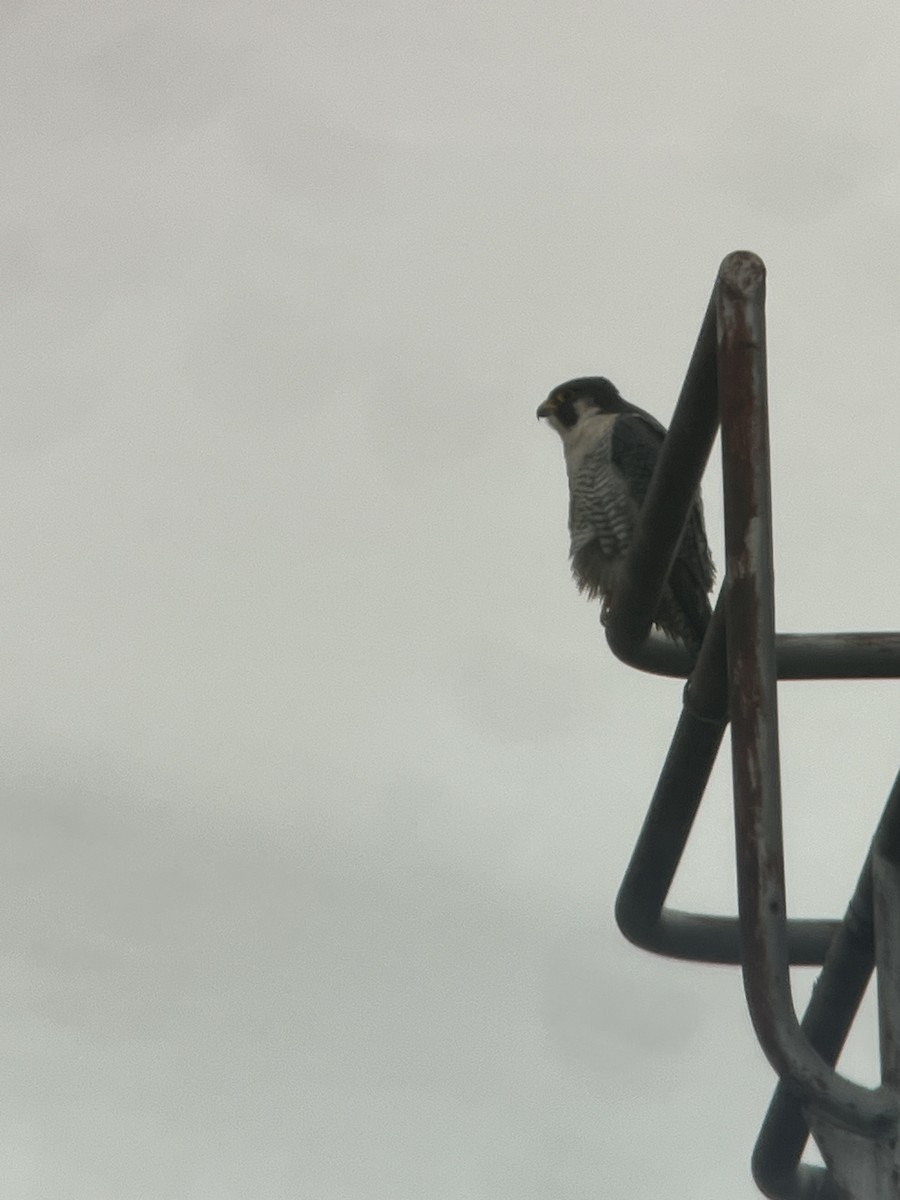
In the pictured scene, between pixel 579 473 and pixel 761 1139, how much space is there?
4.48 metres

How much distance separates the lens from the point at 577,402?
6801mm

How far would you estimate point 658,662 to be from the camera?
7.46 ft

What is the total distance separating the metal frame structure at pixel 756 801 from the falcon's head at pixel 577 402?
4.53m

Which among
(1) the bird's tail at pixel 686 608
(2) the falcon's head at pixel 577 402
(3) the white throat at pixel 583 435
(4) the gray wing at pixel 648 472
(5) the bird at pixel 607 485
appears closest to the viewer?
(1) the bird's tail at pixel 686 608

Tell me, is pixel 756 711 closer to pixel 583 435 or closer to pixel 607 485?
pixel 607 485

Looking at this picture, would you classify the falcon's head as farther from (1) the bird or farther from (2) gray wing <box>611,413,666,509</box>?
(2) gray wing <box>611,413,666,509</box>

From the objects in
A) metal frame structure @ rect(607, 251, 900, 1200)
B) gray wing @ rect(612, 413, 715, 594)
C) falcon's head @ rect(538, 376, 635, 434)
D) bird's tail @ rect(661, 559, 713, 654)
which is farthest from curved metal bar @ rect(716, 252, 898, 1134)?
falcon's head @ rect(538, 376, 635, 434)

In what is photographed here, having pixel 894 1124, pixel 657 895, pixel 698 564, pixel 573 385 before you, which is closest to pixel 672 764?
pixel 657 895

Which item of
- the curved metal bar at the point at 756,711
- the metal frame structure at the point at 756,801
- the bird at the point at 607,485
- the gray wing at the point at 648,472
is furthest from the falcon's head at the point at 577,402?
the curved metal bar at the point at 756,711

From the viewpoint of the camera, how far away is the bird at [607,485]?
5.80m

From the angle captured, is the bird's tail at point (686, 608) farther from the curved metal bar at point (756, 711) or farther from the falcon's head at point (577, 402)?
the curved metal bar at point (756, 711)

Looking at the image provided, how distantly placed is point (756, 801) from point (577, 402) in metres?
5.44

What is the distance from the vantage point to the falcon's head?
6.72 metres

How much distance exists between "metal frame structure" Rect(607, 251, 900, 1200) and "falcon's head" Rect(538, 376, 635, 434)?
4530mm
